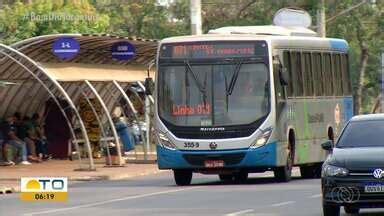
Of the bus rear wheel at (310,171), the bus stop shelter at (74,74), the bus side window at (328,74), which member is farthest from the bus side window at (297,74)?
the bus stop shelter at (74,74)

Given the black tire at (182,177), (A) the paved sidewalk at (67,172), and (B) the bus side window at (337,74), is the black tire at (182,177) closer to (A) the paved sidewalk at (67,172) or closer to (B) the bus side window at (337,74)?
(A) the paved sidewalk at (67,172)

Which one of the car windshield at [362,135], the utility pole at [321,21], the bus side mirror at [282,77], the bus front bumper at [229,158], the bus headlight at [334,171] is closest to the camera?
the bus headlight at [334,171]

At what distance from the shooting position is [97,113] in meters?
39.4

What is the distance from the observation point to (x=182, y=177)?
91.5 feet

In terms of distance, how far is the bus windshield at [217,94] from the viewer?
26391mm

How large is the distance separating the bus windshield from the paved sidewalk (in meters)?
4.46

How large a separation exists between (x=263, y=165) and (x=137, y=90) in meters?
19.1

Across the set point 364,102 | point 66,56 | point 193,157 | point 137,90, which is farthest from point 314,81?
point 364,102

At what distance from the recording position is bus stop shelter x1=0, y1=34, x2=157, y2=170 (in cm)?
3312

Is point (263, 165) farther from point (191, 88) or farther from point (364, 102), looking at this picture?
point (364, 102)

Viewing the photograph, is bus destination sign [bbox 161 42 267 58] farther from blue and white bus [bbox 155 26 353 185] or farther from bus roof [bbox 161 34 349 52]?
bus roof [bbox 161 34 349 52]

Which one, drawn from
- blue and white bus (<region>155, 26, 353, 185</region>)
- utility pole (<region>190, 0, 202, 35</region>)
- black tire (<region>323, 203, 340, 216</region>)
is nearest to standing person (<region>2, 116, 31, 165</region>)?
utility pole (<region>190, 0, 202, 35</region>)

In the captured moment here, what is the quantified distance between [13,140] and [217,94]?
40.4 feet

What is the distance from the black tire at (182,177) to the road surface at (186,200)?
23 cm
